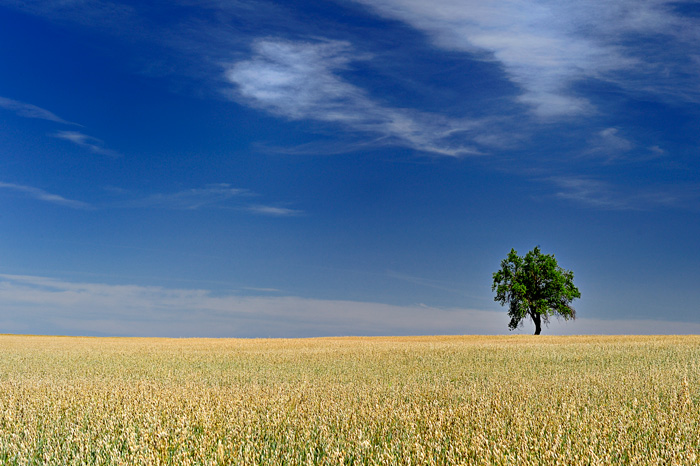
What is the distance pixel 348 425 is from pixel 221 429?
139cm

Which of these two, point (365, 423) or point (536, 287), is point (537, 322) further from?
point (365, 423)

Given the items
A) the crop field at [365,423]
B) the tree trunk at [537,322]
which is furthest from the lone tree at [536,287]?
the crop field at [365,423]

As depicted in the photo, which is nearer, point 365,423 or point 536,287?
point 365,423

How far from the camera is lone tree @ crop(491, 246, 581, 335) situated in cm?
4541

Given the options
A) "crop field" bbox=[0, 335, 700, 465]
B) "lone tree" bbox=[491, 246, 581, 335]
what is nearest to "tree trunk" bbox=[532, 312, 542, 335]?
"lone tree" bbox=[491, 246, 581, 335]

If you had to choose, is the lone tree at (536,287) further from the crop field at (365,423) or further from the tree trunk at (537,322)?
the crop field at (365,423)

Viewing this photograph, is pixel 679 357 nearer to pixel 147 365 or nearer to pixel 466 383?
pixel 466 383

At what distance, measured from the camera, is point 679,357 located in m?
16.1

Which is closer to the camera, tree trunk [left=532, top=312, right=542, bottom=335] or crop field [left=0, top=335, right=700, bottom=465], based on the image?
crop field [left=0, top=335, right=700, bottom=465]

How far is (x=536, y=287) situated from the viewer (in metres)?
46.1

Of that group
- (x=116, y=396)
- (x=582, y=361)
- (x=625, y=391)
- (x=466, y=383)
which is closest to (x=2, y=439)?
(x=116, y=396)

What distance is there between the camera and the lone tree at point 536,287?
149ft

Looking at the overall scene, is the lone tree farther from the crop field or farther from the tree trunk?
the crop field

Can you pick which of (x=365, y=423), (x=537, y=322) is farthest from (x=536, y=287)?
(x=365, y=423)
